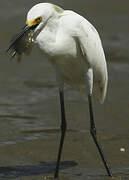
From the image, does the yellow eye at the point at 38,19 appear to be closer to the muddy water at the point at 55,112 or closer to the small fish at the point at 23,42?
the small fish at the point at 23,42

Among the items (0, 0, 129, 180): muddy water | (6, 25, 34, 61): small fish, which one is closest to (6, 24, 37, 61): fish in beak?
(6, 25, 34, 61): small fish

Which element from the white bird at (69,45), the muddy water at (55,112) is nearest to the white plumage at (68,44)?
the white bird at (69,45)

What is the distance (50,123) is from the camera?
28.2 ft

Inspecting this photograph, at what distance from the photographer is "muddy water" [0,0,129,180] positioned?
6969 millimetres

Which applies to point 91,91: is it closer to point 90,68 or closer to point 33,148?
point 90,68

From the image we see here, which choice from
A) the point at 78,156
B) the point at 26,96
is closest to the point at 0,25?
the point at 26,96

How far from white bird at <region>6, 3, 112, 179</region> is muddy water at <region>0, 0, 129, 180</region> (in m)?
0.42

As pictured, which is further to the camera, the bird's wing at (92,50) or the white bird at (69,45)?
the bird's wing at (92,50)

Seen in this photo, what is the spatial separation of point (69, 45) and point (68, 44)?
3cm

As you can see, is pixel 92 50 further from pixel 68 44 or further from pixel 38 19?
pixel 38 19

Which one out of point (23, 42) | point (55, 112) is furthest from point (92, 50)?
point (55, 112)

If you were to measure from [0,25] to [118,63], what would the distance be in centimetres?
272

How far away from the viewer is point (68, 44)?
6094 mm

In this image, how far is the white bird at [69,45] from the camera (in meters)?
5.79
